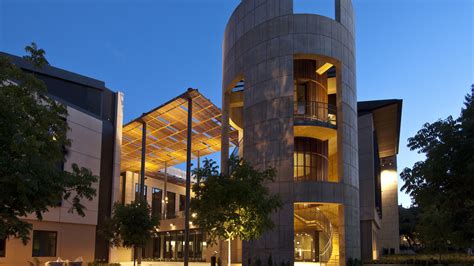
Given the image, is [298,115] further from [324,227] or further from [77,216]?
[77,216]

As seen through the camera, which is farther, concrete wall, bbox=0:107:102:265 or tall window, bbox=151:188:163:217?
tall window, bbox=151:188:163:217

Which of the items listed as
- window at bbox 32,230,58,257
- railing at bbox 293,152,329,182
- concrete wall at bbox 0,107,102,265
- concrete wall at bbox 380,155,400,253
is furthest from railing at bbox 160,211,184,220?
railing at bbox 293,152,329,182

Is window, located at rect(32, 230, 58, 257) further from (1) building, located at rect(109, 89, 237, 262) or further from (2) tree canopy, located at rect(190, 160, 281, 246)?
(2) tree canopy, located at rect(190, 160, 281, 246)

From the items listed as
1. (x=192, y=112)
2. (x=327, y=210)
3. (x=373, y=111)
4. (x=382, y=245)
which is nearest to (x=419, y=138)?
(x=327, y=210)

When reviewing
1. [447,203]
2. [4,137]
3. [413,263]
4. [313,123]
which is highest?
[313,123]

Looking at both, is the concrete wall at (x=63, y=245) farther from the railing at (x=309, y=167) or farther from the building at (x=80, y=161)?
the railing at (x=309, y=167)

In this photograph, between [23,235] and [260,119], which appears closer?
[23,235]

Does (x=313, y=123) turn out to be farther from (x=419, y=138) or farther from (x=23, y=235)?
(x=23, y=235)

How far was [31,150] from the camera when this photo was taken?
1237 cm

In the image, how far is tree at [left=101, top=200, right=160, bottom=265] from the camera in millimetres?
34125

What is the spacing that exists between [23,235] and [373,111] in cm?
4241

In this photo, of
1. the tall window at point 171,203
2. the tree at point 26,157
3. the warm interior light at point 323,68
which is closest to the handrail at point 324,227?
the warm interior light at point 323,68

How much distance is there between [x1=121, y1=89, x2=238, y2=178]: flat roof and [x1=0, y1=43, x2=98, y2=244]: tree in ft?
82.3

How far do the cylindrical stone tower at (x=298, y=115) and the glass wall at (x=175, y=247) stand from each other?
75.8 ft
